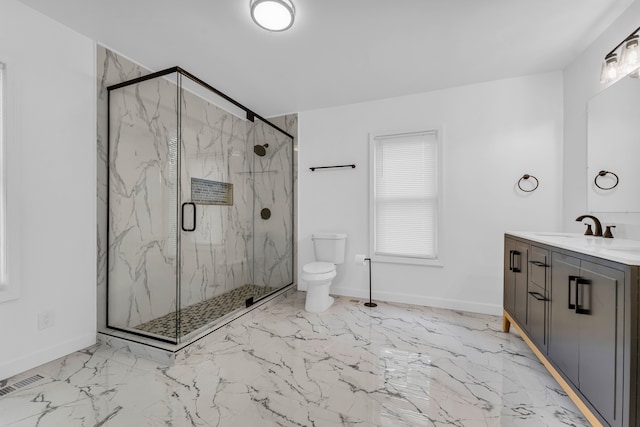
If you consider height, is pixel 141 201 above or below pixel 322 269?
above

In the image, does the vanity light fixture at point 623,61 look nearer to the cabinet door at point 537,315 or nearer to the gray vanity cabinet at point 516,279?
the gray vanity cabinet at point 516,279

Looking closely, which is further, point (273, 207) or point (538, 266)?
point (273, 207)

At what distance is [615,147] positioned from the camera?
1936mm

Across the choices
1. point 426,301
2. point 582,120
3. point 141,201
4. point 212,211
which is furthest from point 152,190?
point 582,120

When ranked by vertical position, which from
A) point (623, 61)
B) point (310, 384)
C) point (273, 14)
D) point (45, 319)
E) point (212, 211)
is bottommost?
point (310, 384)

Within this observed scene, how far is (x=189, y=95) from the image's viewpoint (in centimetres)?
251

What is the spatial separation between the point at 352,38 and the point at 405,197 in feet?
5.67

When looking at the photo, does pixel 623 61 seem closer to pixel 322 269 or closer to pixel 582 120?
pixel 582 120

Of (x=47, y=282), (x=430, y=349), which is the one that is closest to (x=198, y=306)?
(x=47, y=282)

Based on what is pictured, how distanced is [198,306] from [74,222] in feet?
4.39

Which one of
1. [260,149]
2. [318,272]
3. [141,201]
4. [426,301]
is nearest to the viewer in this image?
[141,201]

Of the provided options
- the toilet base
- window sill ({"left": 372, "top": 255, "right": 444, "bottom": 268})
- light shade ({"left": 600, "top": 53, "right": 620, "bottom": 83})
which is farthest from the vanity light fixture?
the toilet base

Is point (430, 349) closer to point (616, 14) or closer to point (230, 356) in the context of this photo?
point (230, 356)

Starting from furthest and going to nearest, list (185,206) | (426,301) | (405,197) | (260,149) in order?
(260,149), (405,197), (426,301), (185,206)
